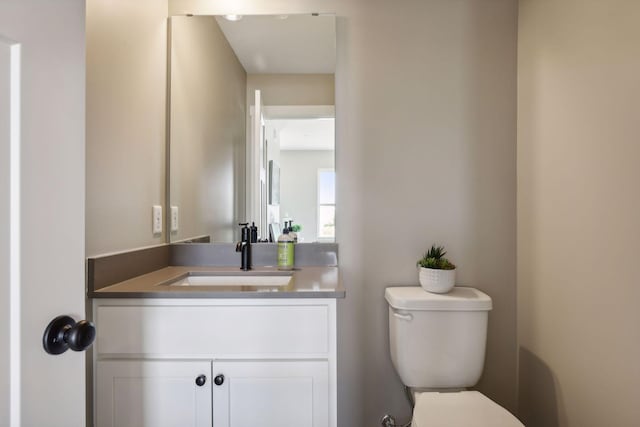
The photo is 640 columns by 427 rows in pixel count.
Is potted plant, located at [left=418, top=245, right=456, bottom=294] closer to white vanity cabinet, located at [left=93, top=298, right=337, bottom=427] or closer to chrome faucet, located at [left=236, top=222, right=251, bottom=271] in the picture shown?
white vanity cabinet, located at [left=93, top=298, right=337, bottom=427]

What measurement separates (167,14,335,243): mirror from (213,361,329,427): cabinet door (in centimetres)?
71

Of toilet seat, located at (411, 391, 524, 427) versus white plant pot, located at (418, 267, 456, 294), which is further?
white plant pot, located at (418, 267, 456, 294)

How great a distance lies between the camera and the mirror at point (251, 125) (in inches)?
65.7

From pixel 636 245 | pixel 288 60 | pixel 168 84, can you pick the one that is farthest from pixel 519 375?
pixel 168 84

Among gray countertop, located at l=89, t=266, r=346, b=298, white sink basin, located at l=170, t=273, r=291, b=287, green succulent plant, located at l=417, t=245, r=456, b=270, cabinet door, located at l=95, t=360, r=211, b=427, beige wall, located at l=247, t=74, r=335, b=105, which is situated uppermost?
beige wall, located at l=247, t=74, r=335, b=105

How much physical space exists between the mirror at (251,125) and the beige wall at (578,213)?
88 centimetres

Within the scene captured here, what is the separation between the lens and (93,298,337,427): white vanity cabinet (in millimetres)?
1067

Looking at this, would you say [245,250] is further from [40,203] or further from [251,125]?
[40,203]

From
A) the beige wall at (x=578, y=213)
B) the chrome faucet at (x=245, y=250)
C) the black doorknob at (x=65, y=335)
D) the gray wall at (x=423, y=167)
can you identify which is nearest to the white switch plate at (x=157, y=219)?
the chrome faucet at (x=245, y=250)

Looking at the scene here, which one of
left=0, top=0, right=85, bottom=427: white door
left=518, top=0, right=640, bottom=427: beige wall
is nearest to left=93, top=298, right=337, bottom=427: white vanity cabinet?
left=0, top=0, right=85, bottom=427: white door

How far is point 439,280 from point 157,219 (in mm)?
1232

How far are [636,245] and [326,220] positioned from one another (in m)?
1.13

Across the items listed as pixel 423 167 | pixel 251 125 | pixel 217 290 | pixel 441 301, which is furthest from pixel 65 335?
pixel 423 167

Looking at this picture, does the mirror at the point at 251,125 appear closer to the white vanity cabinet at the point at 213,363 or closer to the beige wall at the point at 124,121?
the beige wall at the point at 124,121
